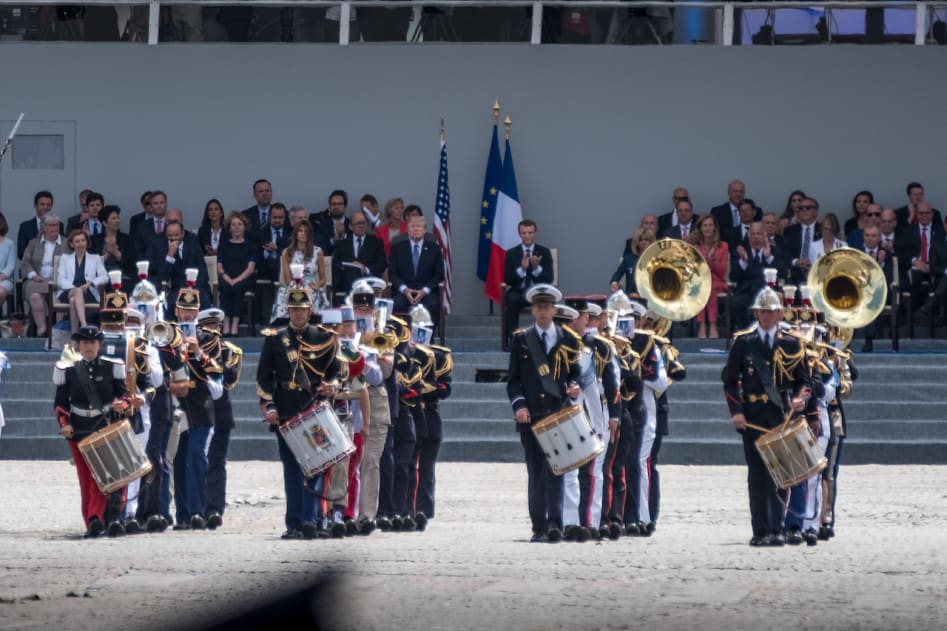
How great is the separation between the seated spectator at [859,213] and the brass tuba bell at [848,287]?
618 centimetres

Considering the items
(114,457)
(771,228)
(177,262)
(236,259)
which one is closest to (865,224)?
(771,228)

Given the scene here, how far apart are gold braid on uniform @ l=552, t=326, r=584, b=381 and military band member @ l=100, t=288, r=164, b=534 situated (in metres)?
3.10

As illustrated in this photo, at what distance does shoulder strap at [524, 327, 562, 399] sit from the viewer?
1380cm

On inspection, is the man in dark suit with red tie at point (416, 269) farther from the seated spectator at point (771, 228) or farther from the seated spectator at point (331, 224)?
the seated spectator at point (771, 228)

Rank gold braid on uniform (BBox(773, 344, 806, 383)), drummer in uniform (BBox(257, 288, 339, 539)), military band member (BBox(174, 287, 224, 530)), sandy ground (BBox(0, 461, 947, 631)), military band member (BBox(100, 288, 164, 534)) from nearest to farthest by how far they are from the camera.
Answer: sandy ground (BBox(0, 461, 947, 631)) < gold braid on uniform (BBox(773, 344, 806, 383)) < drummer in uniform (BBox(257, 288, 339, 539)) < military band member (BBox(100, 288, 164, 534)) < military band member (BBox(174, 287, 224, 530))

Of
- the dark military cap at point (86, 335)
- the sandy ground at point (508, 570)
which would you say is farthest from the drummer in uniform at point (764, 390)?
the dark military cap at point (86, 335)

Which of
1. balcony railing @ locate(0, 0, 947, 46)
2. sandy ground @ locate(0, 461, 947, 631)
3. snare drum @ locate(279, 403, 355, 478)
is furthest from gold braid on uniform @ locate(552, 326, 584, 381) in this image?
balcony railing @ locate(0, 0, 947, 46)

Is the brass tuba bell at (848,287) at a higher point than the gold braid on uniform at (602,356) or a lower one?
higher

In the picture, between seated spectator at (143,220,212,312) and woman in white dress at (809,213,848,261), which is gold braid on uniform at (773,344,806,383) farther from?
seated spectator at (143,220,212,312)

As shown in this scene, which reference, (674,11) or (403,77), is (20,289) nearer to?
(403,77)

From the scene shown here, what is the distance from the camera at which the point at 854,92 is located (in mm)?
25859

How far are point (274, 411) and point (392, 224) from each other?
32.5 ft

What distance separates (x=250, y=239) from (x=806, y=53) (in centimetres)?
802

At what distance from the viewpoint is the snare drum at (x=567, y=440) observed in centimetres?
1352
